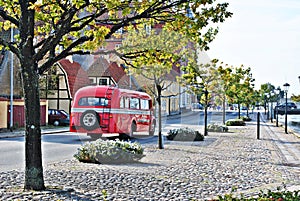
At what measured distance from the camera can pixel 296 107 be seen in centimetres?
8425

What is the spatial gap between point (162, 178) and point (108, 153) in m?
2.72

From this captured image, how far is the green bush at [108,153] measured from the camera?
44.5ft

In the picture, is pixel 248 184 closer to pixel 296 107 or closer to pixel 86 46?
pixel 86 46

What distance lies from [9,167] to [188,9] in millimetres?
6890

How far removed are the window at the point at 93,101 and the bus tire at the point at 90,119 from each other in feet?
1.65

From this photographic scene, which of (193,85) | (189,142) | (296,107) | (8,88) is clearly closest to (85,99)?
(189,142)

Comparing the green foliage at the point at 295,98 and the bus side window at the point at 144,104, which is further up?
the green foliage at the point at 295,98

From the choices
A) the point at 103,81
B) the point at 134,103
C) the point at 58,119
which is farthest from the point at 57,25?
the point at 103,81

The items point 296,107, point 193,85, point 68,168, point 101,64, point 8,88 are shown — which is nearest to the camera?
point 68,168

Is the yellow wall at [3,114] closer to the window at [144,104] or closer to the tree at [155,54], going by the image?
the window at [144,104]

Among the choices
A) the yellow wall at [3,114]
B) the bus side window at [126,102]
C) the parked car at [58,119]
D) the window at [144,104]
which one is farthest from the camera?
the parked car at [58,119]

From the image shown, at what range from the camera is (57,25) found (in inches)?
395

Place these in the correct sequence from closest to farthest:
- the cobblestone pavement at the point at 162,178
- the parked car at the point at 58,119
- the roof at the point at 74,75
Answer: the cobblestone pavement at the point at 162,178 < the parked car at the point at 58,119 < the roof at the point at 74,75

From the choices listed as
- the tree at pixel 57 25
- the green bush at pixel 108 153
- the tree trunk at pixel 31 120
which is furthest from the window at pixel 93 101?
the tree trunk at pixel 31 120
